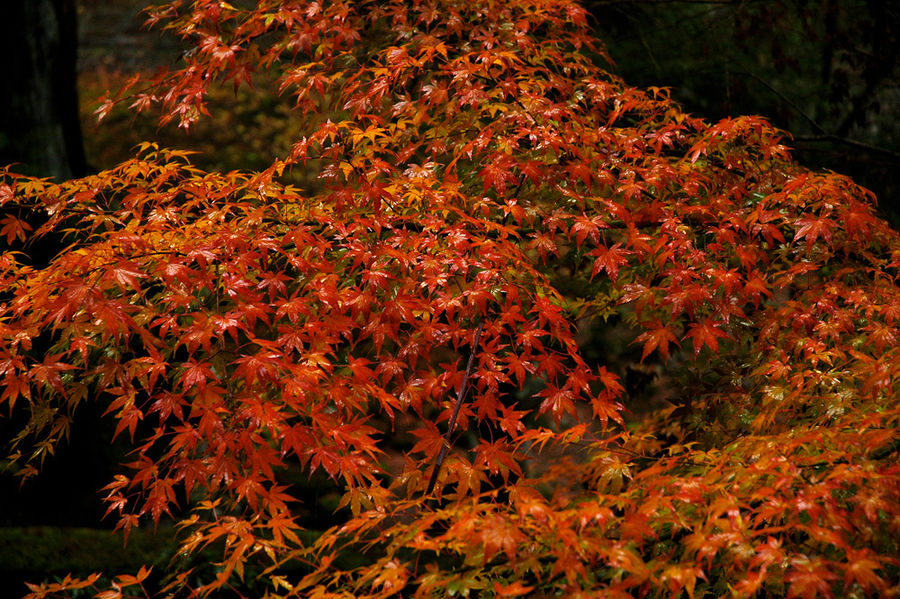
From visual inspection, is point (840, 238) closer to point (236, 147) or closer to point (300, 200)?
point (300, 200)

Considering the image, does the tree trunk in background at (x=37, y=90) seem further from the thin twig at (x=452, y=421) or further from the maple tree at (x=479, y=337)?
the thin twig at (x=452, y=421)

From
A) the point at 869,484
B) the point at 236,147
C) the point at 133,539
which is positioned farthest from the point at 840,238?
the point at 236,147

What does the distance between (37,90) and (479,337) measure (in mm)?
4818

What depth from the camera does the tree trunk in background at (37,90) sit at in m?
5.45

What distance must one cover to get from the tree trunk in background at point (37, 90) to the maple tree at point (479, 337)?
→ 2636 millimetres

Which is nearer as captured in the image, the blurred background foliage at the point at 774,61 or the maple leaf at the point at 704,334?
the maple leaf at the point at 704,334

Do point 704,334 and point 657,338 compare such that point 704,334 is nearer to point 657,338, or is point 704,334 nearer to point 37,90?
point 657,338

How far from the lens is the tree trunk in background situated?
5.45 metres

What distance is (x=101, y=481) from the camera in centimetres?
603

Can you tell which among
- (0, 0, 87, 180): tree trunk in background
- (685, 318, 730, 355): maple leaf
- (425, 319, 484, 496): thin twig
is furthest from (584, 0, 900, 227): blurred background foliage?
(0, 0, 87, 180): tree trunk in background

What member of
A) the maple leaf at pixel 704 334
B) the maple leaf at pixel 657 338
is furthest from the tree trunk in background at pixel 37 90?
the maple leaf at pixel 704 334

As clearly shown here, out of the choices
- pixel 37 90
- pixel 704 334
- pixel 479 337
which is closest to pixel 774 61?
pixel 704 334

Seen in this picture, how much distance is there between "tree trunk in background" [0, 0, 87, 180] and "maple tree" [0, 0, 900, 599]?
8.65ft

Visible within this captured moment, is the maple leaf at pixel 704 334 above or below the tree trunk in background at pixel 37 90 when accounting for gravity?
below
